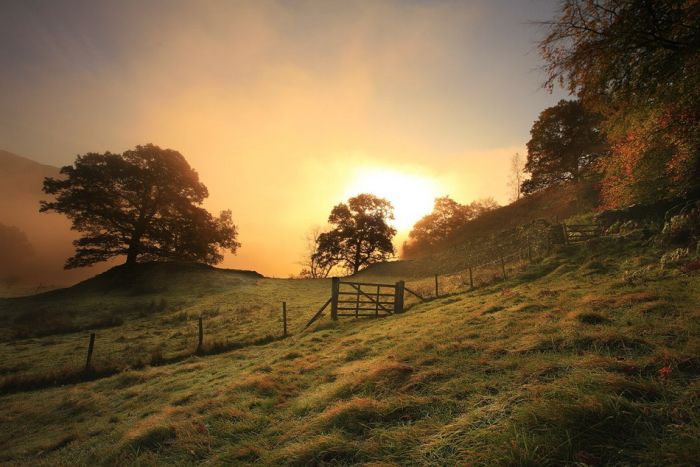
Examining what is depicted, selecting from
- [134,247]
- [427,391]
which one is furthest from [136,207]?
[427,391]

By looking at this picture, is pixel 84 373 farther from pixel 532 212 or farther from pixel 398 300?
pixel 532 212

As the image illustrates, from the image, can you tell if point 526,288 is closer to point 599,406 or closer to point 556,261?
point 556,261

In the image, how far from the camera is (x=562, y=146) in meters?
31.0

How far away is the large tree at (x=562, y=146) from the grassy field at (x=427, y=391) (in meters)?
21.0

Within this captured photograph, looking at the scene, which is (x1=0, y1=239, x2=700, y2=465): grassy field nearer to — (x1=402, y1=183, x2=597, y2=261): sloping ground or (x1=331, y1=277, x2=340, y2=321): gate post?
(x1=331, y1=277, x2=340, y2=321): gate post

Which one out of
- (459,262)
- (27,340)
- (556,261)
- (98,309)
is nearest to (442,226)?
(459,262)

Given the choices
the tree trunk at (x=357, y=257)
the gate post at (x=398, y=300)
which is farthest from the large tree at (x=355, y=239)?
the gate post at (x=398, y=300)

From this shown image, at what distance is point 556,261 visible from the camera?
15.8 m

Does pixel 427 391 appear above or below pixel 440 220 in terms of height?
below

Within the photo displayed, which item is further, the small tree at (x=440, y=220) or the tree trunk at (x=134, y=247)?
the small tree at (x=440, y=220)

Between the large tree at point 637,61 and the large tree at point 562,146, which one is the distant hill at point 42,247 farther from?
the large tree at point 562,146

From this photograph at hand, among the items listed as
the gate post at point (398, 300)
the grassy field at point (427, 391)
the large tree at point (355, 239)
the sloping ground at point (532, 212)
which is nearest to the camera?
the grassy field at point (427, 391)

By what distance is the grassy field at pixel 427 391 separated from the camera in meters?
2.96

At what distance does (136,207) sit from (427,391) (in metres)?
38.6
